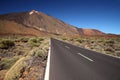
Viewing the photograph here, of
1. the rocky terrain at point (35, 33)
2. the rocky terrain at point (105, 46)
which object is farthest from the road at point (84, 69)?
the rocky terrain at point (105, 46)

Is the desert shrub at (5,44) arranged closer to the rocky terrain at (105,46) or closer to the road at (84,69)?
the road at (84,69)

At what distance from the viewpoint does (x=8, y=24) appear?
3974 inches

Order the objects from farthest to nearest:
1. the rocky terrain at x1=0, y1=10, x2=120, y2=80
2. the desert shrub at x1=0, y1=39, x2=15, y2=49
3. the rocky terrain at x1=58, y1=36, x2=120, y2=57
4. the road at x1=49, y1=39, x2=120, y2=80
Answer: the rocky terrain at x1=58, y1=36, x2=120, y2=57
the desert shrub at x1=0, y1=39, x2=15, y2=49
the rocky terrain at x1=0, y1=10, x2=120, y2=80
the road at x1=49, y1=39, x2=120, y2=80

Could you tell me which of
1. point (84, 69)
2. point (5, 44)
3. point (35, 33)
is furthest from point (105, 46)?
point (35, 33)

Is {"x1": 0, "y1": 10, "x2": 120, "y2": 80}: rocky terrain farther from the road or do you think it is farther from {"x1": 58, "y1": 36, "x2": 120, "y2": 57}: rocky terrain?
the road

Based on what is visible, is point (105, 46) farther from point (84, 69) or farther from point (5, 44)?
point (84, 69)

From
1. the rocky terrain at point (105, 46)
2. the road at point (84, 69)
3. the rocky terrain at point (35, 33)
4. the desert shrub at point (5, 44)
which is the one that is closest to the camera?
the road at point (84, 69)

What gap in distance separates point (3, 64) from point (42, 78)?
4223 mm

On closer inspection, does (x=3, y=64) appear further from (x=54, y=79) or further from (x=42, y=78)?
(x=54, y=79)

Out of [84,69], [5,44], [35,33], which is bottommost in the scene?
[35,33]

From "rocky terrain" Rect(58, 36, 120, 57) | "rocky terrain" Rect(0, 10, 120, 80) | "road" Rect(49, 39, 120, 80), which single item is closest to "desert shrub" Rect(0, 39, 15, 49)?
"rocky terrain" Rect(0, 10, 120, 80)

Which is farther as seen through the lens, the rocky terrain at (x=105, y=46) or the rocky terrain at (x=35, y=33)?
the rocky terrain at (x=105, y=46)

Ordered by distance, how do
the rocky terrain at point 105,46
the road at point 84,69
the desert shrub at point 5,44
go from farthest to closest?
the rocky terrain at point 105,46
the desert shrub at point 5,44
the road at point 84,69

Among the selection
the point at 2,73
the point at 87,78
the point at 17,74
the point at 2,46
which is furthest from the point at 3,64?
the point at 2,46
